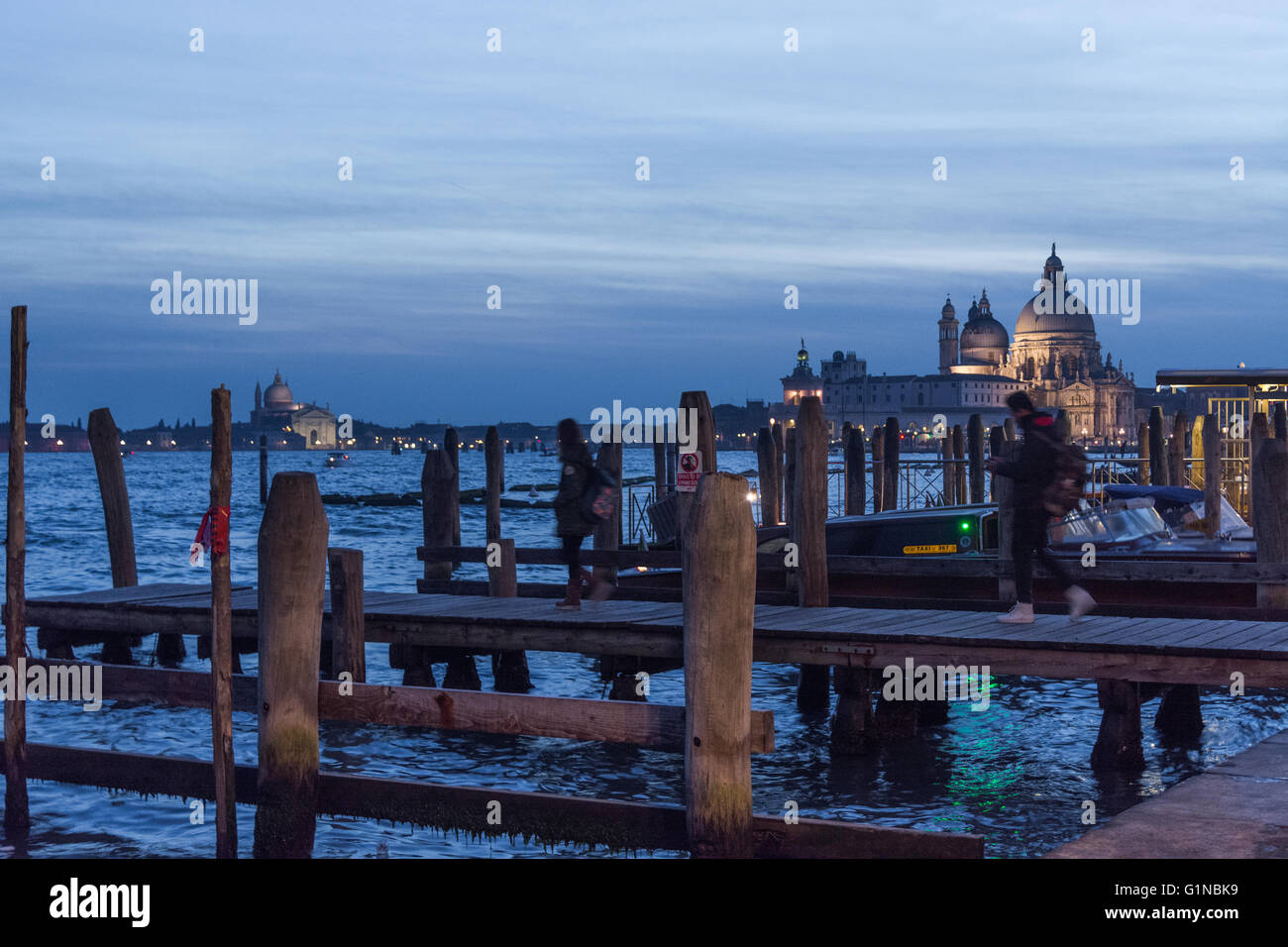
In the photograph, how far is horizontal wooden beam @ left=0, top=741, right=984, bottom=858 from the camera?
6.00 metres

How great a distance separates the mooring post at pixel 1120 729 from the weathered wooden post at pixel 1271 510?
1763mm

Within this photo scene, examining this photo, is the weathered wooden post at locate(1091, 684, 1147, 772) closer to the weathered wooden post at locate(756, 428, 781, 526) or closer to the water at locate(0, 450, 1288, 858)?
the water at locate(0, 450, 1288, 858)

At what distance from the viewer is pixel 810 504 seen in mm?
10930

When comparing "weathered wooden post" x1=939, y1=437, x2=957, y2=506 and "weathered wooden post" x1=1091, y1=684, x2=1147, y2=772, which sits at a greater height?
"weathered wooden post" x1=939, y1=437, x2=957, y2=506

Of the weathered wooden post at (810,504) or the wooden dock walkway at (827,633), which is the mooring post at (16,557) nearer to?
the wooden dock walkway at (827,633)

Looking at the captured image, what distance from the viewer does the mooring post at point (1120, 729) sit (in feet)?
33.4

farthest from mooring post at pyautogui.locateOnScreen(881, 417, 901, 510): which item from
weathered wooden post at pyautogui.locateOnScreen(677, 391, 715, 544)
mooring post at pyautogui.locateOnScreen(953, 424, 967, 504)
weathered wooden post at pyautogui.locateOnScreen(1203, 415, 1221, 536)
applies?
weathered wooden post at pyautogui.locateOnScreen(677, 391, 715, 544)

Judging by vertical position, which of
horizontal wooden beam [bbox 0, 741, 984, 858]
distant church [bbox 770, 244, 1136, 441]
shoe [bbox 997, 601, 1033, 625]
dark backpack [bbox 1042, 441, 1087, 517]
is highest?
distant church [bbox 770, 244, 1136, 441]

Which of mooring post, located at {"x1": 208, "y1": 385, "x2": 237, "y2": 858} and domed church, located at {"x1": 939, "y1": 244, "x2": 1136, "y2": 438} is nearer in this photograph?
mooring post, located at {"x1": 208, "y1": 385, "x2": 237, "y2": 858}

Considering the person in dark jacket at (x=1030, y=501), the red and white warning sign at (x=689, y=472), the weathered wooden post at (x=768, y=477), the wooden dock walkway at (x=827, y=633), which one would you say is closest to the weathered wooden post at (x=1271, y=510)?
the wooden dock walkway at (x=827, y=633)

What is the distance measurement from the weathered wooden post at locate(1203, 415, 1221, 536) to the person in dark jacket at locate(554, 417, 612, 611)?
8.77 meters

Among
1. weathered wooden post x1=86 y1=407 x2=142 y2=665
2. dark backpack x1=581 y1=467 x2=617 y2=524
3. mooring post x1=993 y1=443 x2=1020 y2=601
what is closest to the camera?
dark backpack x1=581 y1=467 x2=617 y2=524

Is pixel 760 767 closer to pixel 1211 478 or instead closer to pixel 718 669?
pixel 718 669
